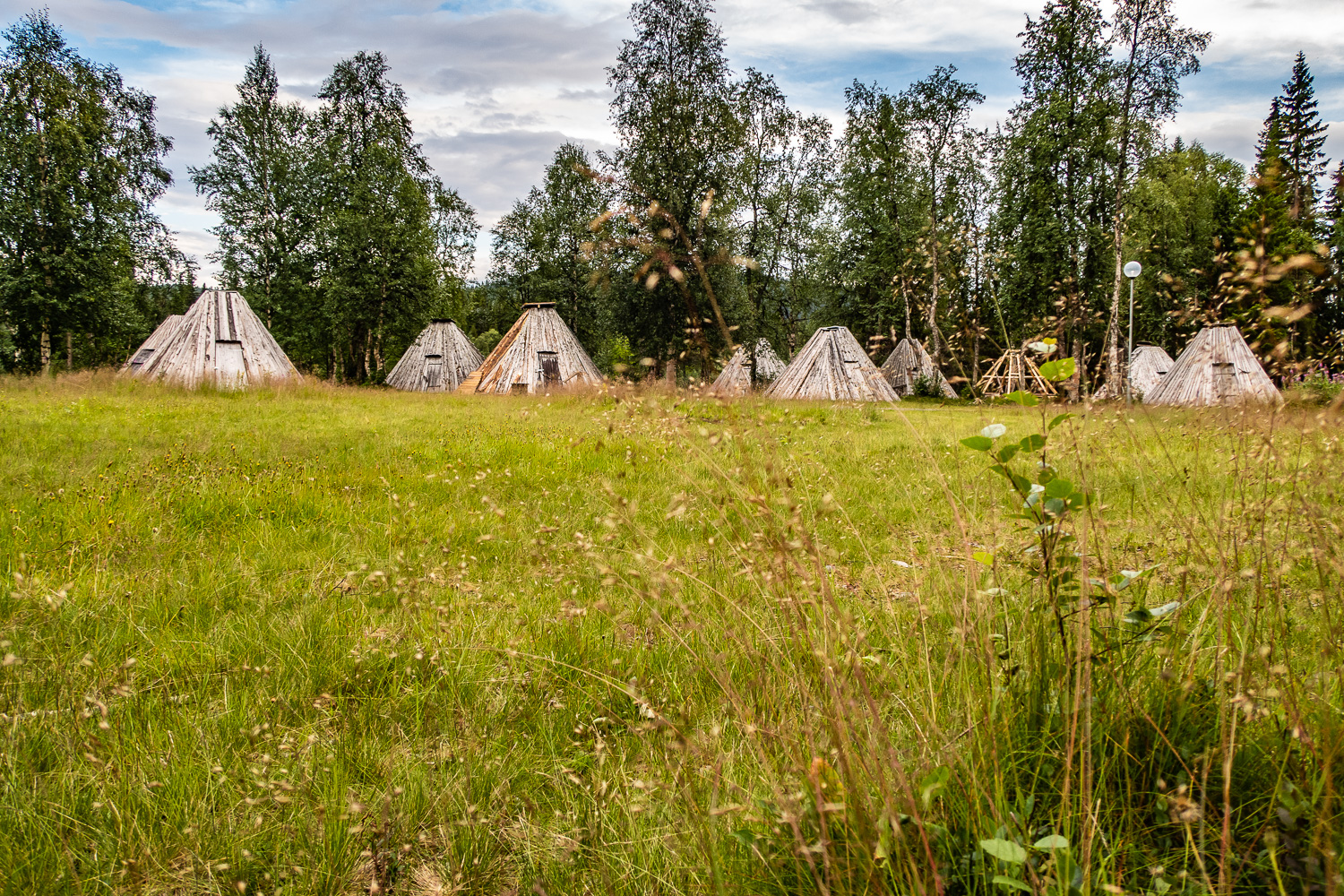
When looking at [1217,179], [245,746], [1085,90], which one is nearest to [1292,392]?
[245,746]

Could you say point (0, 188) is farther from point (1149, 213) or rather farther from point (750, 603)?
point (1149, 213)

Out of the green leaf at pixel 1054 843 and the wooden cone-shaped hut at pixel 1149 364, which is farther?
the wooden cone-shaped hut at pixel 1149 364

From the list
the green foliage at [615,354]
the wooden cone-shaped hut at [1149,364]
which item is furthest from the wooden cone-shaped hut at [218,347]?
the wooden cone-shaped hut at [1149,364]

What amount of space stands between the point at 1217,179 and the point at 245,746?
46029 millimetres

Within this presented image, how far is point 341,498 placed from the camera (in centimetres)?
442

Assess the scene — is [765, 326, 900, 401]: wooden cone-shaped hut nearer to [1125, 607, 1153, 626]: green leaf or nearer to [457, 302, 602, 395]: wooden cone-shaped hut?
[457, 302, 602, 395]: wooden cone-shaped hut

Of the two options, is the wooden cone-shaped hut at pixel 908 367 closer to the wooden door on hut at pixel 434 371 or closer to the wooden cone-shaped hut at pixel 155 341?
the wooden door on hut at pixel 434 371

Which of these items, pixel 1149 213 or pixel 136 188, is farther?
pixel 136 188

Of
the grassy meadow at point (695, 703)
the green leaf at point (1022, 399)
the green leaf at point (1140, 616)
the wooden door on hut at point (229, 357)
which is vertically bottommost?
the grassy meadow at point (695, 703)

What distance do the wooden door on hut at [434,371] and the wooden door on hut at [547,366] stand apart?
17.1 ft

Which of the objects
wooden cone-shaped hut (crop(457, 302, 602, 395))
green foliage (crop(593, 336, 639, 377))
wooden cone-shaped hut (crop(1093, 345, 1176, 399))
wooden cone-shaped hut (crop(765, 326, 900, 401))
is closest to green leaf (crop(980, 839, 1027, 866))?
green foliage (crop(593, 336, 639, 377))

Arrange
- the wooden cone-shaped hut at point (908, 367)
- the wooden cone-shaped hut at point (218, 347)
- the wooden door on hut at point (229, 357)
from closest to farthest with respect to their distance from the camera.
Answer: the wooden cone-shaped hut at point (218, 347) < the wooden door on hut at point (229, 357) < the wooden cone-shaped hut at point (908, 367)

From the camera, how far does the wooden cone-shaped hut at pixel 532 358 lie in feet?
75.8

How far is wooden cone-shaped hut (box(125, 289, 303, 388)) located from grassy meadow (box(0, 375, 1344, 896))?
15894 millimetres
